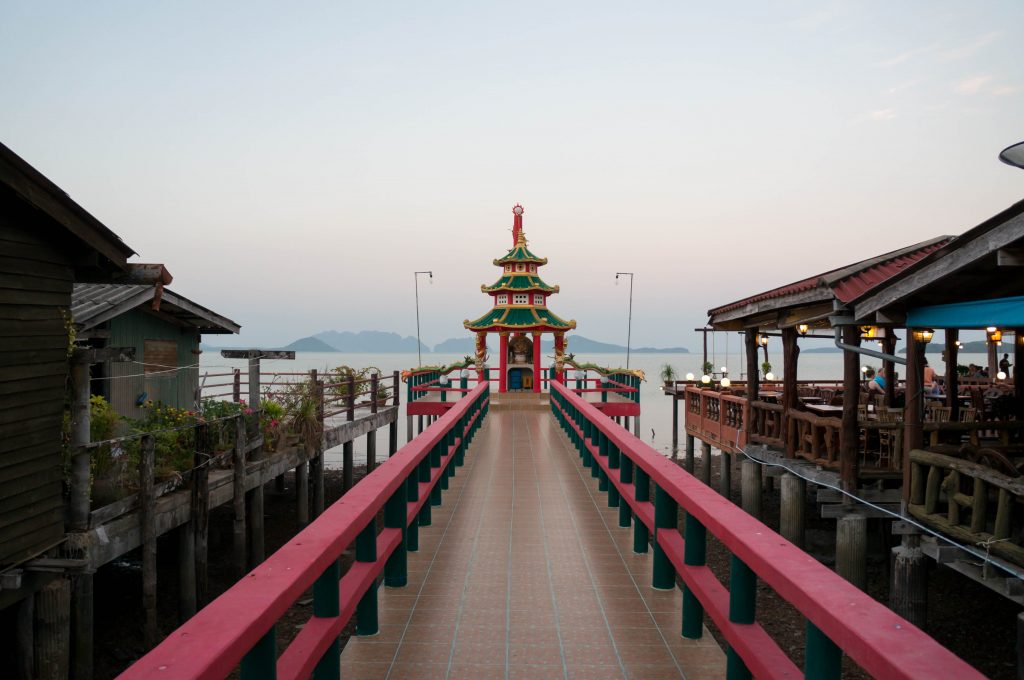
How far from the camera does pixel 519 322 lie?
28656 mm

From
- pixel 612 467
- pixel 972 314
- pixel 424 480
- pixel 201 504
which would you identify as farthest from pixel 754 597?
pixel 201 504

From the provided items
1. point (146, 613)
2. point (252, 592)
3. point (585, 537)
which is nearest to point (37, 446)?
point (146, 613)

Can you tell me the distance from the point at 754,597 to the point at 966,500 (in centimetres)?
605

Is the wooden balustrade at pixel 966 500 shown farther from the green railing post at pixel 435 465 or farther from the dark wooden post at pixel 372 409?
the dark wooden post at pixel 372 409

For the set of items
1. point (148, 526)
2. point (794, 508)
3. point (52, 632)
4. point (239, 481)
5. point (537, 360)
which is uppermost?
point (537, 360)

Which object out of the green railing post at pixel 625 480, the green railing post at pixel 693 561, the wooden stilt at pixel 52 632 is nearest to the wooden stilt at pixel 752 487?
the green railing post at pixel 625 480

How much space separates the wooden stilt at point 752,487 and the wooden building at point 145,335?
10.6m

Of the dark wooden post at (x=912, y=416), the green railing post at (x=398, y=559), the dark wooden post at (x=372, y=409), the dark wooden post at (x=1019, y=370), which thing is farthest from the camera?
the dark wooden post at (x=372, y=409)

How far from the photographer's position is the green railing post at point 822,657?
235cm

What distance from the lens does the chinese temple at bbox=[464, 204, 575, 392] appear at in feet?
94.2

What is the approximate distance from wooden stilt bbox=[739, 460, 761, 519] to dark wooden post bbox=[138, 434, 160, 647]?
1044 cm

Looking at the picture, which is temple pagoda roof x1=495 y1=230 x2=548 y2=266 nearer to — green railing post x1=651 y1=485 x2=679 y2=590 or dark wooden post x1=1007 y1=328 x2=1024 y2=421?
dark wooden post x1=1007 y1=328 x2=1024 y2=421

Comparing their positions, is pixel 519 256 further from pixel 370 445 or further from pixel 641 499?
pixel 641 499

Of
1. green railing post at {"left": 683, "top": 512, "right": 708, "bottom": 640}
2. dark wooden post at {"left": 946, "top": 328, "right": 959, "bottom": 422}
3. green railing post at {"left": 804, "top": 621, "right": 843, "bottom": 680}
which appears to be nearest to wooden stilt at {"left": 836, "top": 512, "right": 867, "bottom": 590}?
dark wooden post at {"left": 946, "top": 328, "right": 959, "bottom": 422}
